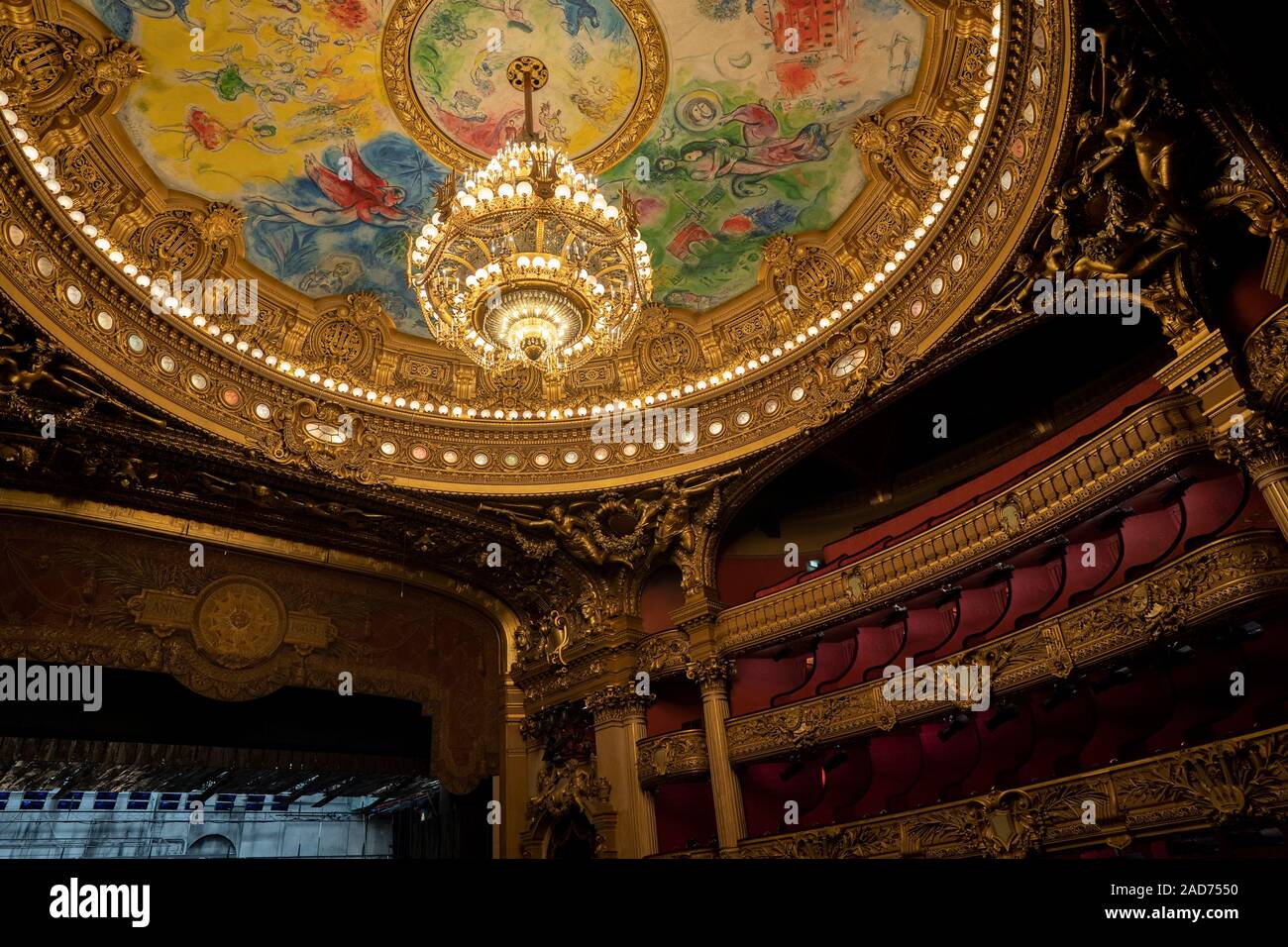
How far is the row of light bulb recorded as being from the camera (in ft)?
28.3

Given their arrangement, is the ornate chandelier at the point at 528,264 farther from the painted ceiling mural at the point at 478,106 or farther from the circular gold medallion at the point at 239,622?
the circular gold medallion at the point at 239,622

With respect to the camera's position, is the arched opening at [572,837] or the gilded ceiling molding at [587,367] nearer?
the gilded ceiling molding at [587,367]

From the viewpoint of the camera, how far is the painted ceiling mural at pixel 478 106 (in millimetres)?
9391

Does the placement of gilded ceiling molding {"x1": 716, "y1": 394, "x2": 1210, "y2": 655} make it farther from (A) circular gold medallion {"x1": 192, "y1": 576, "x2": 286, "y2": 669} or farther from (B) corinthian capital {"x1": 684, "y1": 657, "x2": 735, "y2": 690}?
(A) circular gold medallion {"x1": 192, "y1": 576, "x2": 286, "y2": 669}

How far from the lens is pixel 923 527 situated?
11.0 metres

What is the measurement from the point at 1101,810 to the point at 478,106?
34.1 ft

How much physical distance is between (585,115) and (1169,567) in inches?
334

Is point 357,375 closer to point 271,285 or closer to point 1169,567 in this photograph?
point 271,285

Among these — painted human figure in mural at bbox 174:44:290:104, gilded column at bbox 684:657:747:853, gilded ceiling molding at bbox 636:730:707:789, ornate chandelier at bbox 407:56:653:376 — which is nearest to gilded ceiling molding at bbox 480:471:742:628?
gilded column at bbox 684:657:747:853

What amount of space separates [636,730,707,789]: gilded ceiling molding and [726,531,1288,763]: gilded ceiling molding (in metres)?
0.56

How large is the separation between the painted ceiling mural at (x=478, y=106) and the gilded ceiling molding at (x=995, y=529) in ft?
15.6

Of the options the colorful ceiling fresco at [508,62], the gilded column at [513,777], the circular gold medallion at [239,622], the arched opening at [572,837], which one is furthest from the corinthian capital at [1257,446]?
the circular gold medallion at [239,622]
